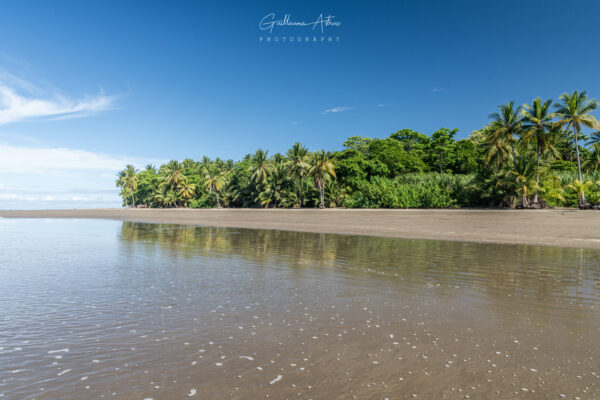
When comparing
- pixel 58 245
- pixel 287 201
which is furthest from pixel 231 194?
pixel 58 245

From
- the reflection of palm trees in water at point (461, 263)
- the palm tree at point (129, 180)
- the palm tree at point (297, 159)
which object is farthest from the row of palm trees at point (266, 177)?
the reflection of palm trees in water at point (461, 263)

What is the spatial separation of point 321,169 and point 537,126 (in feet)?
86.8

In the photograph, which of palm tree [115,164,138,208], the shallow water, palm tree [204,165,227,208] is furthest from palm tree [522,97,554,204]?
palm tree [115,164,138,208]

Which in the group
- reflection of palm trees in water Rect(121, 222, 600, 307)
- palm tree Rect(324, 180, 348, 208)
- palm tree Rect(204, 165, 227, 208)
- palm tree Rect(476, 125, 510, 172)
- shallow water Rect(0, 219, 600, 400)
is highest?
palm tree Rect(476, 125, 510, 172)

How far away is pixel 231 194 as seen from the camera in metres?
66.3

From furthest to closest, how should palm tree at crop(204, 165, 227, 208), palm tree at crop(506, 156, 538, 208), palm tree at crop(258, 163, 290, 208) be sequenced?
palm tree at crop(204, 165, 227, 208)
palm tree at crop(258, 163, 290, 208)
palm tree at crop(506, 156, 538, 208)

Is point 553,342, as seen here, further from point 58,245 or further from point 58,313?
point 58,245

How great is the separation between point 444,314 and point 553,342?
4.63 feet

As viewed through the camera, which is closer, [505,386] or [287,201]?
[505,386]

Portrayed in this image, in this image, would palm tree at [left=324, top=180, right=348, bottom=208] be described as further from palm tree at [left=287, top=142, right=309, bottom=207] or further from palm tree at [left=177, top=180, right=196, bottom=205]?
palm tree at [left=177, top=180, right=196, bottom=205]

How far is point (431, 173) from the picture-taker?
4478cm

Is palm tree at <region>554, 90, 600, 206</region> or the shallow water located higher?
palm tree at <region>554, 90, 600, 206</region>

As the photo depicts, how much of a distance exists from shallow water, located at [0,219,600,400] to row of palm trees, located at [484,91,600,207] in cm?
3279

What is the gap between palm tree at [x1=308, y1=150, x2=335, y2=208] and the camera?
50.1m
